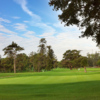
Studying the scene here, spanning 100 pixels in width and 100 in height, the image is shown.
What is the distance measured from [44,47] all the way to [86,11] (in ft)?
247

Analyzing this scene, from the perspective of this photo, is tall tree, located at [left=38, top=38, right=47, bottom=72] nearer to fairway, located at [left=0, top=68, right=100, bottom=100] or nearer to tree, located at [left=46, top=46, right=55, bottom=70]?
tree, located at [left=46, top=46, right=55, bottom=70]

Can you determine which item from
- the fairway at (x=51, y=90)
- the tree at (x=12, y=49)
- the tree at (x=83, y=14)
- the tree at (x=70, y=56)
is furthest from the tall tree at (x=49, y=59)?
the tree at (x=83, y=14)

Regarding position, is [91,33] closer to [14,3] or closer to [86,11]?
[86,11]

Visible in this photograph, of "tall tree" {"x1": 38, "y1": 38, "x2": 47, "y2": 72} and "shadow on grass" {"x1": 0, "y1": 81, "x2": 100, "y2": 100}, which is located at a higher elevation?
"tall tree" {"x1": 38, "y1": 38, "x2": 47, "y2": 72}

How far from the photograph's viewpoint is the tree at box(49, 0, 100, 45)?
32.2ft

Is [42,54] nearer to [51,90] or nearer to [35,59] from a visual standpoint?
[35,59]

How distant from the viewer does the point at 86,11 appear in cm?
1020

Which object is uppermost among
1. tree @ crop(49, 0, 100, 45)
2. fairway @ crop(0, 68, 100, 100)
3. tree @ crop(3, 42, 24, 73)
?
A: tree @ crop(3, 42, 24, 73)

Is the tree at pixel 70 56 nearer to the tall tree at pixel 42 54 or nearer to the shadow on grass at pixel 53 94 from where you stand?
the tall tree at pixel 42 54

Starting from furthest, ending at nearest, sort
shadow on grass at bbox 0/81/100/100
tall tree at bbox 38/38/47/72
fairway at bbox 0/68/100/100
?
tall tree at bbox 38/38/47/72
fairway at bbox 0/68/100/100
shadow on grass at bbox 0/81/100/100

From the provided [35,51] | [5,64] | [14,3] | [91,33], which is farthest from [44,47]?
[91,33]

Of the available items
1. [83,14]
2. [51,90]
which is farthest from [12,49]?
[83,14]

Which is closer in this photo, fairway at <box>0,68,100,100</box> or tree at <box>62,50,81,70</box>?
fairway at <box>0,68,100,100</box>

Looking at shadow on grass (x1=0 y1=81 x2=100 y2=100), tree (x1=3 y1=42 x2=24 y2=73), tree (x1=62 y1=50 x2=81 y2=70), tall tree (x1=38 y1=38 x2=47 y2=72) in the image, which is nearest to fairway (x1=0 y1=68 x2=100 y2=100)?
shadow on grass (x1=0 y1=81 x2=100 y2=100)
